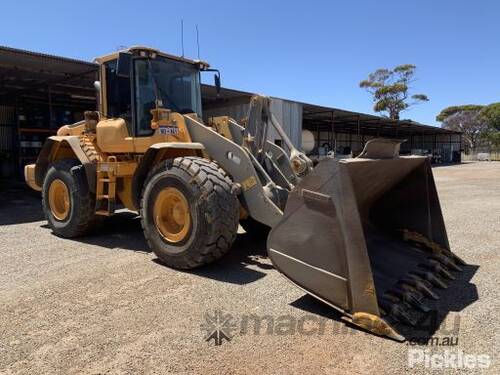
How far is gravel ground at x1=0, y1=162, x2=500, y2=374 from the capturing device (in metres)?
2.95

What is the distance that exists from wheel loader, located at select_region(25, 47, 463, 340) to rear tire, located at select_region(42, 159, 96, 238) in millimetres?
18

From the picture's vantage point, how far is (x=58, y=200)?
23.4 ft

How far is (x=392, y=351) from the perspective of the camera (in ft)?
10.0

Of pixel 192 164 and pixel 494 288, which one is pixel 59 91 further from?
pixel 494 288

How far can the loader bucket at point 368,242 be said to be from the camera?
3.40m

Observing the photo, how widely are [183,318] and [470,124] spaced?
242 feet

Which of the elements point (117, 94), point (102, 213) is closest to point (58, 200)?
point (102, 213)

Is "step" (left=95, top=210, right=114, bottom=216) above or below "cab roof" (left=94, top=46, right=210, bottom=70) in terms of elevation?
below

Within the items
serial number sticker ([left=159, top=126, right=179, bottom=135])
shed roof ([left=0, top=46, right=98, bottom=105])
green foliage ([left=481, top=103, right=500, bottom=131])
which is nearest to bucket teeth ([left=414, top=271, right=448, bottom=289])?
serial number sticker ([left=159, top=126, right=179, bottom=135])

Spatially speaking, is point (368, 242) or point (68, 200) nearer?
point (368, 242)

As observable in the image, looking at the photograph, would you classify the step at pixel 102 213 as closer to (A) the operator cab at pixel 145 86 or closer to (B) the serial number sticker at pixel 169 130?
(A) the operator cab at pixel 145 86

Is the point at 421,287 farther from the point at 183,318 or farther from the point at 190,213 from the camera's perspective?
the point at 190,213

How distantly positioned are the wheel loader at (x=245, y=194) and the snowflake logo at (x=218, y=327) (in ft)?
2.21

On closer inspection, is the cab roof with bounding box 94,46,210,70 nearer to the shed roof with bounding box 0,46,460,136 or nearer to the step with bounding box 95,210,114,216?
the step with bounding box 95,210,114,216
